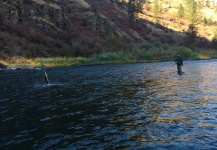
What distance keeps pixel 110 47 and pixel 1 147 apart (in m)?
72.8

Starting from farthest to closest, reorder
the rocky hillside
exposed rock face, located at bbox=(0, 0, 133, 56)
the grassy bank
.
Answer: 1. exposed rock face, located at bbox=(0, 0, 133, 56)
2. the rocky hillside
3. the grassy bank

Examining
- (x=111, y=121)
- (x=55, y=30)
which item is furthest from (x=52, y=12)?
(x=111, y=121)

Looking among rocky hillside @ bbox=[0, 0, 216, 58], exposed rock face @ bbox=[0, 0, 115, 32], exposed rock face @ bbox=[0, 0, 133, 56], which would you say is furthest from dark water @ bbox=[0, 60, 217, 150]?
exposed rock face @ bbox=[0, 0, 115, 32]

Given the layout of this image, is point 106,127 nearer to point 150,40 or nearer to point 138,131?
point 138,131

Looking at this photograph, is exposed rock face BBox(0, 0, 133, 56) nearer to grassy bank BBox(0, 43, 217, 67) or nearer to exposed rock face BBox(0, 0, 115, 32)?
exposed rock face BBox(0, 0, 115, 32)

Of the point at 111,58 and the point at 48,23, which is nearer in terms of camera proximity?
the point at 111,58

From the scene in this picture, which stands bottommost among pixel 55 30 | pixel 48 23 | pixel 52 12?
pixel 55 30

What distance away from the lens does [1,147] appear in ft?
34.7

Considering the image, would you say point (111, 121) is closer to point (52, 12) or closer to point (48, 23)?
point (48, 23)

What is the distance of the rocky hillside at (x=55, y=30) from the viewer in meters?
66.1

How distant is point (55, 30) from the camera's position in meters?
79.0

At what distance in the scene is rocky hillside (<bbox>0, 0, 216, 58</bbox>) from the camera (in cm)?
6608

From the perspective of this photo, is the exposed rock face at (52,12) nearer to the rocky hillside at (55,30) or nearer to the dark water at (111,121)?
the rocky hillside at (55,30)

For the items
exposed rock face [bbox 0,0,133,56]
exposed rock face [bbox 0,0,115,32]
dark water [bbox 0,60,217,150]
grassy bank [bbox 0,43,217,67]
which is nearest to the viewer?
dark water [bbox 0,60,217,150]
